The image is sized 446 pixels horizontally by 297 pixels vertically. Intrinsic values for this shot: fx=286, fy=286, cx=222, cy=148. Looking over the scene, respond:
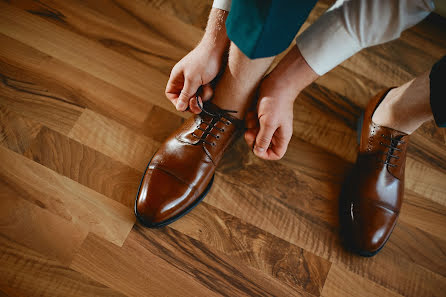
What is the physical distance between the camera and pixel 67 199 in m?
0.75

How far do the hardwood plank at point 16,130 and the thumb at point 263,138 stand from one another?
62 centimetres

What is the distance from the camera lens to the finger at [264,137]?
0.69m

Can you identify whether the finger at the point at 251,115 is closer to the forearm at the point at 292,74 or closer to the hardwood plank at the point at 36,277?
the forearm at the point at 292,74

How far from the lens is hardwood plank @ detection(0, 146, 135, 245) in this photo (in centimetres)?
73

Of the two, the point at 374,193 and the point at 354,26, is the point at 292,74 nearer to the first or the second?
the point at 354,26

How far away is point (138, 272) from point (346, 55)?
2.35 ft

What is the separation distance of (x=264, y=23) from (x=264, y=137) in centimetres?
29

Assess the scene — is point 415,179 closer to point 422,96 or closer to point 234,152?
point 422,96

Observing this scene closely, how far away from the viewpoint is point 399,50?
3.54ft

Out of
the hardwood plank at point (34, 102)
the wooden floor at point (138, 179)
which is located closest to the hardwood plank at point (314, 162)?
the wooden floor at point (138, 179)

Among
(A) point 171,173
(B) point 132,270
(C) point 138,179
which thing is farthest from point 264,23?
(B) point 132,270

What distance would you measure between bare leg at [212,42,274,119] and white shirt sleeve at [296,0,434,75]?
0.11 metres

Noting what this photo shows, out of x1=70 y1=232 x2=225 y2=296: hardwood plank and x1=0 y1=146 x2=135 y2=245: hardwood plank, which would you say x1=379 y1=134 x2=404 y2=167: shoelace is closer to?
x1=70 y1=232 x2=225 y2=296: hardwood plank

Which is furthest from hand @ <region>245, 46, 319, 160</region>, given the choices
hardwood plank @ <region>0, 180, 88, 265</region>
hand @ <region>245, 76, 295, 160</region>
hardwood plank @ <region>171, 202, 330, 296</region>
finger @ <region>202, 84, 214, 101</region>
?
hardwood plank @ <region>0, 180, 88, 265</region>
